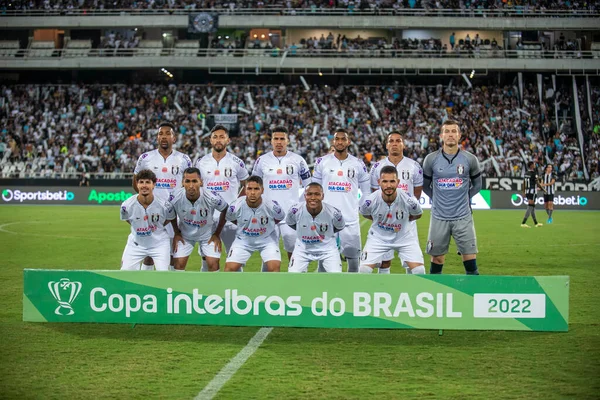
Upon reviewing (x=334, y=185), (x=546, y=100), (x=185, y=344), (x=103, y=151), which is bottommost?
(x=185, y=344)

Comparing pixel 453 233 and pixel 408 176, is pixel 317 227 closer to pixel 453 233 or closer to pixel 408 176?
pixel 453 233

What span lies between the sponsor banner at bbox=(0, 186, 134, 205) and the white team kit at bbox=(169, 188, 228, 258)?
2475 centimetres

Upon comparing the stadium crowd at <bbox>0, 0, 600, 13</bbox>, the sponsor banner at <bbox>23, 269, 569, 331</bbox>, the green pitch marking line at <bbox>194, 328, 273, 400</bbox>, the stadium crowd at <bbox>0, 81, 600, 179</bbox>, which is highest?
the stadium crowd at <bbox>0, 0, 600, 13</bbox>

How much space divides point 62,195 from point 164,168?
2526 centimetres

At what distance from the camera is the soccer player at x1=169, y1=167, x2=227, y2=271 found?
9414mm

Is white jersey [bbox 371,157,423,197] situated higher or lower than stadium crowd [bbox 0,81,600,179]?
lower

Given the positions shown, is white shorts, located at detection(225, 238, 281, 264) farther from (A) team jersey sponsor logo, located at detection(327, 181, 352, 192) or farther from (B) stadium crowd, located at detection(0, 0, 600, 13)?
(B) stadium crowd, located at detection(0, 0, 600, 13)

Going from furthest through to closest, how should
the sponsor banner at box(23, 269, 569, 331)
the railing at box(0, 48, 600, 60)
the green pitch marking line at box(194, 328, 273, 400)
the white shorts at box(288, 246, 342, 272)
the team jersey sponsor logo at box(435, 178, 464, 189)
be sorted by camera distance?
the railing at box(0, 48, 600, 60), the team jersey sponsor logo at box(435, 178, 464, 189), the white shorts at box(288, 246, 342, 272), the sponsor banner at box(23, 269, 569, 331), the green pitch marking line at box(194, 328, 273, 400)

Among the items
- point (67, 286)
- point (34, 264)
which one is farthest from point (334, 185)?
point (34, 264)

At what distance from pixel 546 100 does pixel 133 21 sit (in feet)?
81.3

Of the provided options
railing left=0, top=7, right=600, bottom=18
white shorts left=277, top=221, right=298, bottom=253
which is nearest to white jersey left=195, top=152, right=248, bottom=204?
white shorts left=277, top=221, right=298, bottom=253

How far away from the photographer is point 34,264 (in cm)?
1355

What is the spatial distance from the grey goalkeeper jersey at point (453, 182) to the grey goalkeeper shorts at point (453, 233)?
2.8 inches

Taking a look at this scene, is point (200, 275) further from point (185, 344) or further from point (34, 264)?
point (34, 264)
